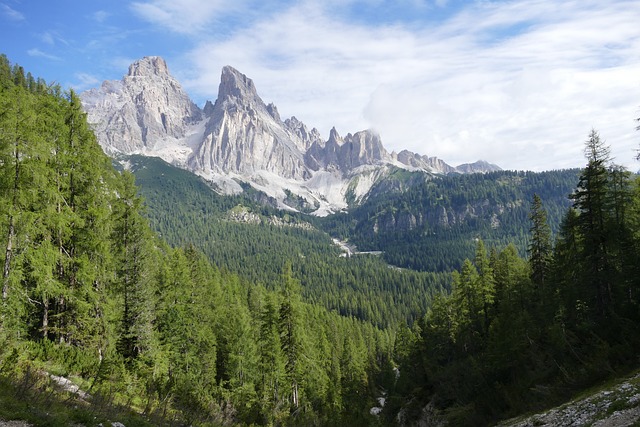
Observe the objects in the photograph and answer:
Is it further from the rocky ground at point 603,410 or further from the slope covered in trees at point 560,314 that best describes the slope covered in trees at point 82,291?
the slope covered in trees at point 560,314

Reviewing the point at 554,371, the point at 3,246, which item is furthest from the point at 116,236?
the point at 554,371

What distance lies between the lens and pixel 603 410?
12359mm

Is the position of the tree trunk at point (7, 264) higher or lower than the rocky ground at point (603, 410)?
higher

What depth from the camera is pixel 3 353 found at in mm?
12914

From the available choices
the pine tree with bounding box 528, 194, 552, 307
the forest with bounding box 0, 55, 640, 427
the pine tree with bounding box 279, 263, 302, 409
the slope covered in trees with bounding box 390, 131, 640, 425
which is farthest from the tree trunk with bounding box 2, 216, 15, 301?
the pine tree with bounding box 528, 194, 552, 307

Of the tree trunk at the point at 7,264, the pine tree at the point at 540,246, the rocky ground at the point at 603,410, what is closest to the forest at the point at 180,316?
the tree trunk at the point at 7,264

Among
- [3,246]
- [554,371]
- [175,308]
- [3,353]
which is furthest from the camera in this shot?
[175,308]

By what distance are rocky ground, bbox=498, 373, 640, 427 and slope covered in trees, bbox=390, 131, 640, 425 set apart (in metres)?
3.42

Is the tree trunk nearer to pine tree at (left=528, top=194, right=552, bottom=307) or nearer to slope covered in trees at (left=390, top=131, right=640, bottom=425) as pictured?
slope covered in trees at (left=390, top=131, right=640, bottom=425)

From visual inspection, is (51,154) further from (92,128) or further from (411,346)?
(411,346)

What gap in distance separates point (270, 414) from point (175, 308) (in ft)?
38.5

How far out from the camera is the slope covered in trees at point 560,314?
19719 millimetres

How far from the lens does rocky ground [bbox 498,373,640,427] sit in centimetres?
1123

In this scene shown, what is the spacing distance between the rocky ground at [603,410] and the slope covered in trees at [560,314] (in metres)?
3.42
